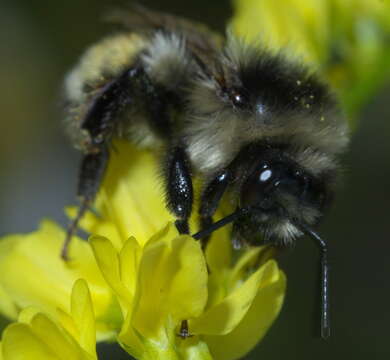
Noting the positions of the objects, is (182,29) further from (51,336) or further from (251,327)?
(51,336)

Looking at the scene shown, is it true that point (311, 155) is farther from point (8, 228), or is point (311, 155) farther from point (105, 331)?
point (8, 228)

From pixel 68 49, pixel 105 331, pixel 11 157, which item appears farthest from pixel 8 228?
pixel 105 331

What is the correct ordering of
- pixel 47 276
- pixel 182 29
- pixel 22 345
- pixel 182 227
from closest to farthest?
1. pixel 22 345
2. pixel 182 227
3. pixel 47 276
4. pixel 182 29

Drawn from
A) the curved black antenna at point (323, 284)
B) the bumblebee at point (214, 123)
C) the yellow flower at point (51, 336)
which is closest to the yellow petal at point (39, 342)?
the yellow flower at point (51, 336)

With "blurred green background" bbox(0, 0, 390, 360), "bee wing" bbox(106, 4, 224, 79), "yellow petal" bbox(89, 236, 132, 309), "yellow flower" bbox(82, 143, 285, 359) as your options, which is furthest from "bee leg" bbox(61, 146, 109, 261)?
"blurred green background" bbox(0, 0, 390, 360)

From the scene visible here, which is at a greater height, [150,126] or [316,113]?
[150,126]

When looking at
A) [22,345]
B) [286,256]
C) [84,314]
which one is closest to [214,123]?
[84,314]
